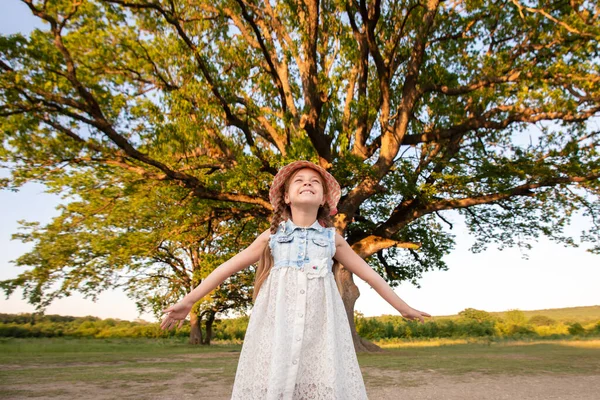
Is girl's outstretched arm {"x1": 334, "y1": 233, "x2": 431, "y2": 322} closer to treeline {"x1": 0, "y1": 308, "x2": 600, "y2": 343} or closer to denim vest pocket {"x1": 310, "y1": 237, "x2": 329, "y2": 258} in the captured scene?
denim vest pocket {"x1": 310, "y1": 237, "x2": 329, "y2": 258}

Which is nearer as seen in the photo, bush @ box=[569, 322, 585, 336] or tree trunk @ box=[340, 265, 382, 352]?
tree trunk @ box=[340, 265, 382, 352]

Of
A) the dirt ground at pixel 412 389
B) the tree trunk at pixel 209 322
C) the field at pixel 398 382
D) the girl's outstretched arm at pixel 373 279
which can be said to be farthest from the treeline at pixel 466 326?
the girl's outstretched arm at pixel 373 279

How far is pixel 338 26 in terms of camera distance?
1612cm

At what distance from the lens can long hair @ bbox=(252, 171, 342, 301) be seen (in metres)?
3.84

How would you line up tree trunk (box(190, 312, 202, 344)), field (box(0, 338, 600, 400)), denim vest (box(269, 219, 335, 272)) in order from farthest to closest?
tree trunk (box(190, 312, 202, 344)) < field (box(0, 338, 600, 400)) < denim vest (box(269, 219, 335, 272))

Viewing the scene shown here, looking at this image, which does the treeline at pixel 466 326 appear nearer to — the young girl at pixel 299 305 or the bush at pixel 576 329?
the bush at pixel 576 329

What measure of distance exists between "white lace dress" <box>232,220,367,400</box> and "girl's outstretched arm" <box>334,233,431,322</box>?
0.32 metres

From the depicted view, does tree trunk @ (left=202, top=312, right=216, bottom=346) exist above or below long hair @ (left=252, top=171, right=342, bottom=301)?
above

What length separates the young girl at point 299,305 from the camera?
10.9 ft

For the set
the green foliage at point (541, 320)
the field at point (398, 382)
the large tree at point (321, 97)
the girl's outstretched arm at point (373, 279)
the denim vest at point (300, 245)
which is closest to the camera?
the denim vest at point (300, 245)

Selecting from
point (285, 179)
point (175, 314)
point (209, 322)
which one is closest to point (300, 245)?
point (285, 179)

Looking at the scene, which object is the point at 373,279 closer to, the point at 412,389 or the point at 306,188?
the point at 306,188

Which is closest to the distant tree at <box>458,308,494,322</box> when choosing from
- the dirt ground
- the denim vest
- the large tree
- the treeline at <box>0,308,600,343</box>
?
the treeline at <box>0,308,600,343</box>

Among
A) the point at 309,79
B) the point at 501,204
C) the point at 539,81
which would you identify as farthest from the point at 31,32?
the point at 501,204
